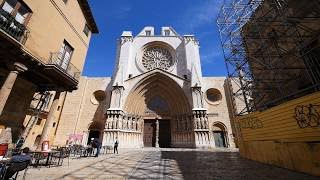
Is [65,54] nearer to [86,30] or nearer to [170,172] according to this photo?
[86,30]

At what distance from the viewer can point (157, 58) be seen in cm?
2366

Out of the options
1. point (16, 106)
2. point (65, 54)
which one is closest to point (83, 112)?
point (65, 54)

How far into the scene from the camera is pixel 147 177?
496 centimetres

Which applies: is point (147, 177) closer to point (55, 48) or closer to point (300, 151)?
point (300, 151)

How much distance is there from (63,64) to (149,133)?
39.3 feet

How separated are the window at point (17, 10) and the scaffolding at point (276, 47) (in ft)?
39.3

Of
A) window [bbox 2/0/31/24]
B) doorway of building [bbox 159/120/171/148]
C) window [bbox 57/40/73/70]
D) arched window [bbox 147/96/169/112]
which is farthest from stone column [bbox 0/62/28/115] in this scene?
doorway of building [bbox 159/120/171/148]

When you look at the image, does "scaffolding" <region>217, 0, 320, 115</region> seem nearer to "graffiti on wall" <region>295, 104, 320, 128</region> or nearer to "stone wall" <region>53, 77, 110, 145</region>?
"graffiti on wall" <region>295, 104, 320, 128</region>

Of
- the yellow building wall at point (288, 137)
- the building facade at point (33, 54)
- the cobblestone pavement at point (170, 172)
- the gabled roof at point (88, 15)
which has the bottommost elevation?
the cobblestone pavement at point (170, 172)

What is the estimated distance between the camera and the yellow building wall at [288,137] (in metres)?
5.18

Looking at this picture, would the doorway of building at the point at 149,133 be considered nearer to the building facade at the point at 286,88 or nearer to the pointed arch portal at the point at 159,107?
the pointed arch portal at the point at 159,107

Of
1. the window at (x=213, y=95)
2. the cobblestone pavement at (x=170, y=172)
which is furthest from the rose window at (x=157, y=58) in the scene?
Answer: the cobblestone pavement at (x=170, y=172)

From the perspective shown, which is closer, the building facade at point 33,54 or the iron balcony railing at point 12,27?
the iron balcony railing at point 12,27

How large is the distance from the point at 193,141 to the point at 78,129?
1383cm
